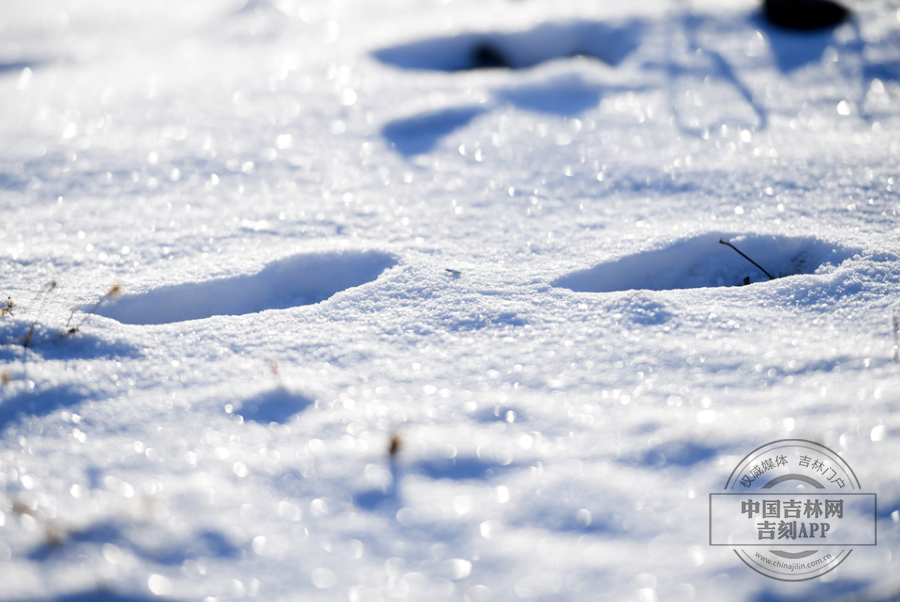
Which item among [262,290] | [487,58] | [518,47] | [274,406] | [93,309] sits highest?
[518,47]

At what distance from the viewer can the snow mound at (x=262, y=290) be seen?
1.75 m

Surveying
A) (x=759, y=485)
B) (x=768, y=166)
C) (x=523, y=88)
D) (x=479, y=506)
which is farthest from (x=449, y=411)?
(x=523, y=88)

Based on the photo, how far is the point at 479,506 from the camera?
45.2 inches

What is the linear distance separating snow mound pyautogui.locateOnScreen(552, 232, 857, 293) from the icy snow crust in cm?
1

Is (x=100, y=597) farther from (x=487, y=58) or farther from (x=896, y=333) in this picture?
(x=487, y=58)

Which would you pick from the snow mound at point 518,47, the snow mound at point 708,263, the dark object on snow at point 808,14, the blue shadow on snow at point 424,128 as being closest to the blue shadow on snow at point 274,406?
the snow mound at point 708,263

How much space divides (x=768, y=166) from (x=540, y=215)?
0.95 metres

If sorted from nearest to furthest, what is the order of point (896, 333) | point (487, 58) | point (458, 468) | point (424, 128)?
1. point (458, 468)
2. point (896, 333)
3. point (424, 128)
4. point (487, 58)

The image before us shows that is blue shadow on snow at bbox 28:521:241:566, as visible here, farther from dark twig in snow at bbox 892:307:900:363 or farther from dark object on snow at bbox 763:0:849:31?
dark object on snow at bbox 763:0:849:31

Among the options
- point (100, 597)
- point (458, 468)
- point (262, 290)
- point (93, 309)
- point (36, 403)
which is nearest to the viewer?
point (100, 597)

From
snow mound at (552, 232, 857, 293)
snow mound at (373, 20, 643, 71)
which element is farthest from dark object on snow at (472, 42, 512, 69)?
snow mound at (552, 232, 857, 293)

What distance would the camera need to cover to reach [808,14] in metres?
3.29

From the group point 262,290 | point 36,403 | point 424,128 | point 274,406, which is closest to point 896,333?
point 274,406

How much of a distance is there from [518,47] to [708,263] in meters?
2.03
